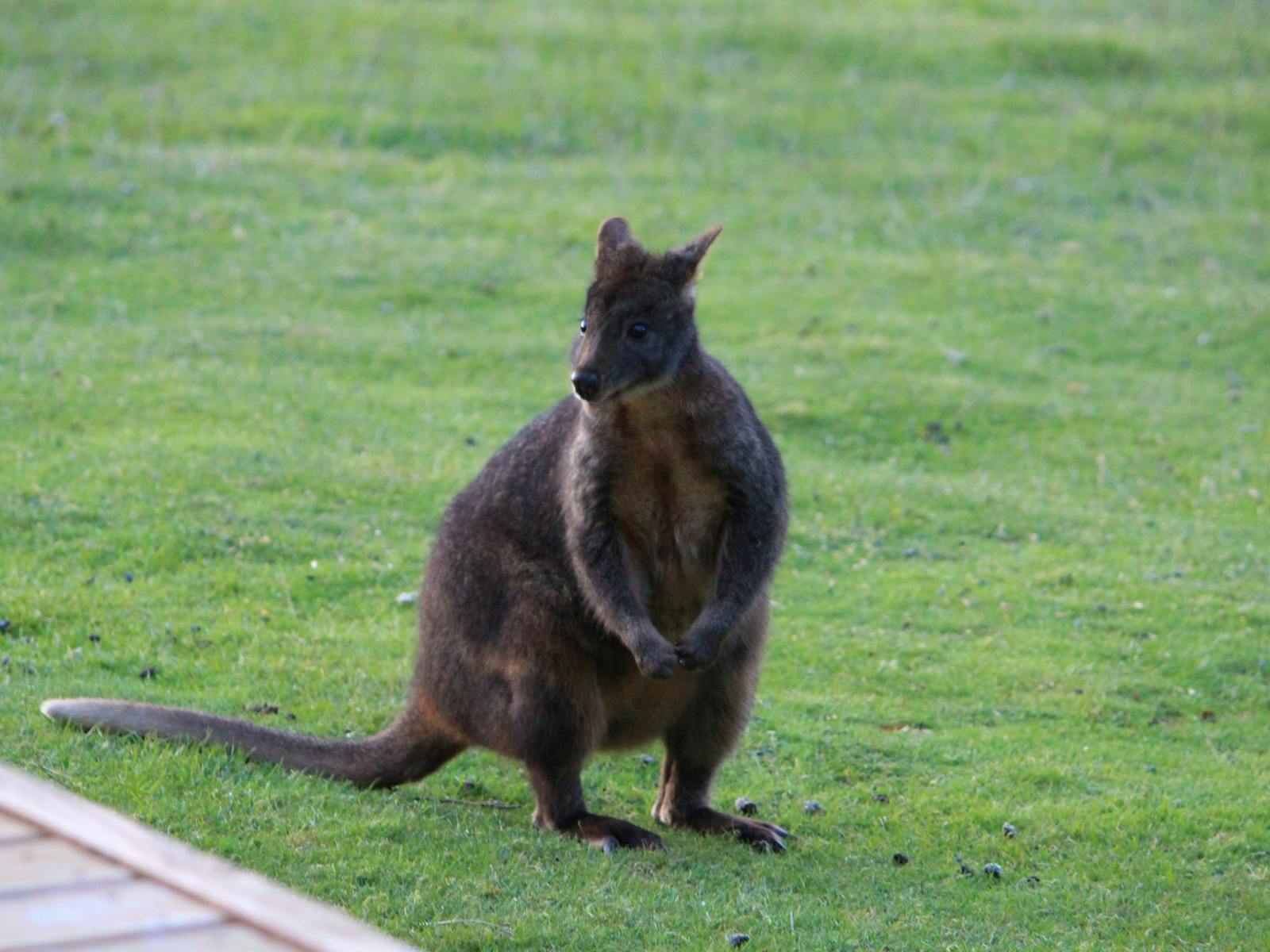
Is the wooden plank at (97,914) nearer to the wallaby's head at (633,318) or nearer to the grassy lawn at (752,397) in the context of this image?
the grassy lawn at (752,397)

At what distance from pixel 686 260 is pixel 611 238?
25cm

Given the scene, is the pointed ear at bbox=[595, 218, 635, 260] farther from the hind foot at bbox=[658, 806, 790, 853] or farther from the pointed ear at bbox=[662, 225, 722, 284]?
the hind foot at bbox=[658, 806, 790, 853]

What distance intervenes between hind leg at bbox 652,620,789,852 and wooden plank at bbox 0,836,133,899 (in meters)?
2.85

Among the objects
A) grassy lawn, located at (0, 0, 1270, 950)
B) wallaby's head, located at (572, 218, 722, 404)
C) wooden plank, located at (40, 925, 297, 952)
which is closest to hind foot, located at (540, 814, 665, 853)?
grassy lawn, located at (0, 0, 1270, 950)

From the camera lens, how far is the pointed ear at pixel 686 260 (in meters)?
5.29

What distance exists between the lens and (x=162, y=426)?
9.05 meters

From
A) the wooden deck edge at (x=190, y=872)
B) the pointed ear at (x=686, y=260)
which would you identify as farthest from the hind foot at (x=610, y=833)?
the wooden deck edge at (x=190, y=872)

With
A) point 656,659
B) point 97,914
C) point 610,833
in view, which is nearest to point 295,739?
point 610,833

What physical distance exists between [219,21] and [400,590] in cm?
1169

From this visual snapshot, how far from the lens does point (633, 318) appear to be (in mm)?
5160

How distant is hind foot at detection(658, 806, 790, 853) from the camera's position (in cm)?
541

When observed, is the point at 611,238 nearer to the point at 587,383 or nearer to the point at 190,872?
the point at 587,383

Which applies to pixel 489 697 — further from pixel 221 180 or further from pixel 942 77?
pixel 942 77

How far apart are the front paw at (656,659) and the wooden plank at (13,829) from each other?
241 centimetres
